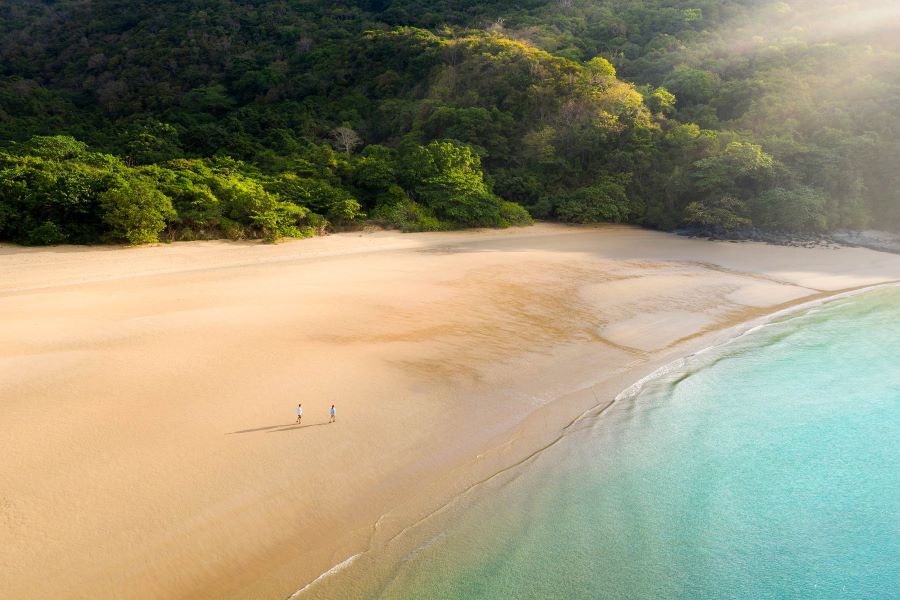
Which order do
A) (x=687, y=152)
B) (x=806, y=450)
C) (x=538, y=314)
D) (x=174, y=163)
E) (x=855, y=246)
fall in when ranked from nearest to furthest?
(x=806, y=450), (x=538, y=314), (x=174, y=163), (x=855, y=246), (x=687, y=152)

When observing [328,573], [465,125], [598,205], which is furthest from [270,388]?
[465,125]

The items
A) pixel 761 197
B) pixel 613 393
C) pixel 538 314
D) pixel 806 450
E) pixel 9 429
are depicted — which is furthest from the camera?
pixel 761 197

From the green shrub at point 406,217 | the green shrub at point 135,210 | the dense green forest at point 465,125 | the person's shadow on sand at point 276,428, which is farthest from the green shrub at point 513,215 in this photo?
the person's shadow on sand at point 276,428

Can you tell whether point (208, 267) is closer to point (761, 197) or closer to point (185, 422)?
point (185, 422)

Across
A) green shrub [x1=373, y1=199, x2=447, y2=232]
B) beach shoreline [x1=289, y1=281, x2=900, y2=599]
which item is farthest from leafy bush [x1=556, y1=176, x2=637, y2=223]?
beach shoreline [x1=289, y1=281, x2=900, y2=599]

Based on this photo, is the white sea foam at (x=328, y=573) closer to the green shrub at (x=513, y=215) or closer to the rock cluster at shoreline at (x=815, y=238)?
the green shrub at (x=513, y=215)

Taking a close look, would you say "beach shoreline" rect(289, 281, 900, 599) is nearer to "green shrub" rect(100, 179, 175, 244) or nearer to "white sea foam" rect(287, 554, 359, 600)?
"white sea foam" rect(287, 554, 359, 600)

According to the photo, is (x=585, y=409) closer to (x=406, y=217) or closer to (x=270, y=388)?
(x=270, y=388)

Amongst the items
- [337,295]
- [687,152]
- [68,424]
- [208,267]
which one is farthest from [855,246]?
[68,424]
